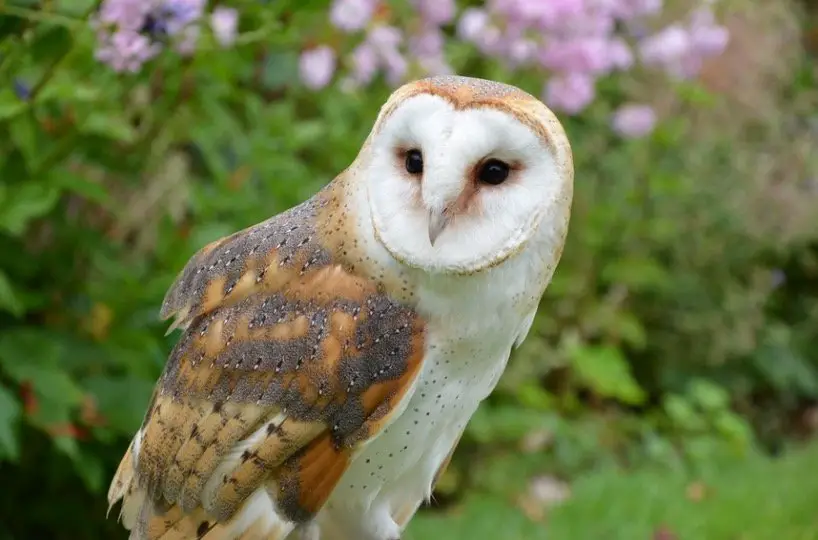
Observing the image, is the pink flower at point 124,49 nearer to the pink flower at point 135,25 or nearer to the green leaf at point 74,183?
the pink flower at point 135,25

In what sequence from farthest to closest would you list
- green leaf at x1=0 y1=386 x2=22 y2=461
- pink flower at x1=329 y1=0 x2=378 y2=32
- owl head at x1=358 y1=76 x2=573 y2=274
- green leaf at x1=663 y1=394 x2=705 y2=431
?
green leaf at x1=663 y1=394 x2=705 y2=431 < pink flower at x1=329 y1=0 x2=378 y2=32 < green leaf at x1=0 y1=386 x2=22 y2=461 < owl head at x1=358 y1=76 x2=573 y2=274

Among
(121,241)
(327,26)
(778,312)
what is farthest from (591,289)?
(121,241)

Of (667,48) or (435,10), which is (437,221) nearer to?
(435,10)

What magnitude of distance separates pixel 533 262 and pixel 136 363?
3.64ft

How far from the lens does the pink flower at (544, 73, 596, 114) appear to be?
259 centimetres

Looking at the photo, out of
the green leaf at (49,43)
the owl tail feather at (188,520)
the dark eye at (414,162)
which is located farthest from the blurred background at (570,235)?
the dark eye at (414,162)

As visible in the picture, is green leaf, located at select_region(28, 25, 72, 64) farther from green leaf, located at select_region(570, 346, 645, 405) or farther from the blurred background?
green leaf, located at select_region(570, 346, 645, 405)

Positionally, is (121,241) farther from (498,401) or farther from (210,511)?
(498,401)

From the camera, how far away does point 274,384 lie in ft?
3.51

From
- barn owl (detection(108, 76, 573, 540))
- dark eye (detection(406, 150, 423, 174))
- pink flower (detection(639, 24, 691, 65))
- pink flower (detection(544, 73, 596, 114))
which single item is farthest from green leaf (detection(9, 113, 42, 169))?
pink flower (detection(639, 24, 691, 65))

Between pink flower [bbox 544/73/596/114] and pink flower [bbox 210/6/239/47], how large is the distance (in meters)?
1.16

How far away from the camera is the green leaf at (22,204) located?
1641mm

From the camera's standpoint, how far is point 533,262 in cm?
101

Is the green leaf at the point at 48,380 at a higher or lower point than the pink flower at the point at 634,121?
higher
